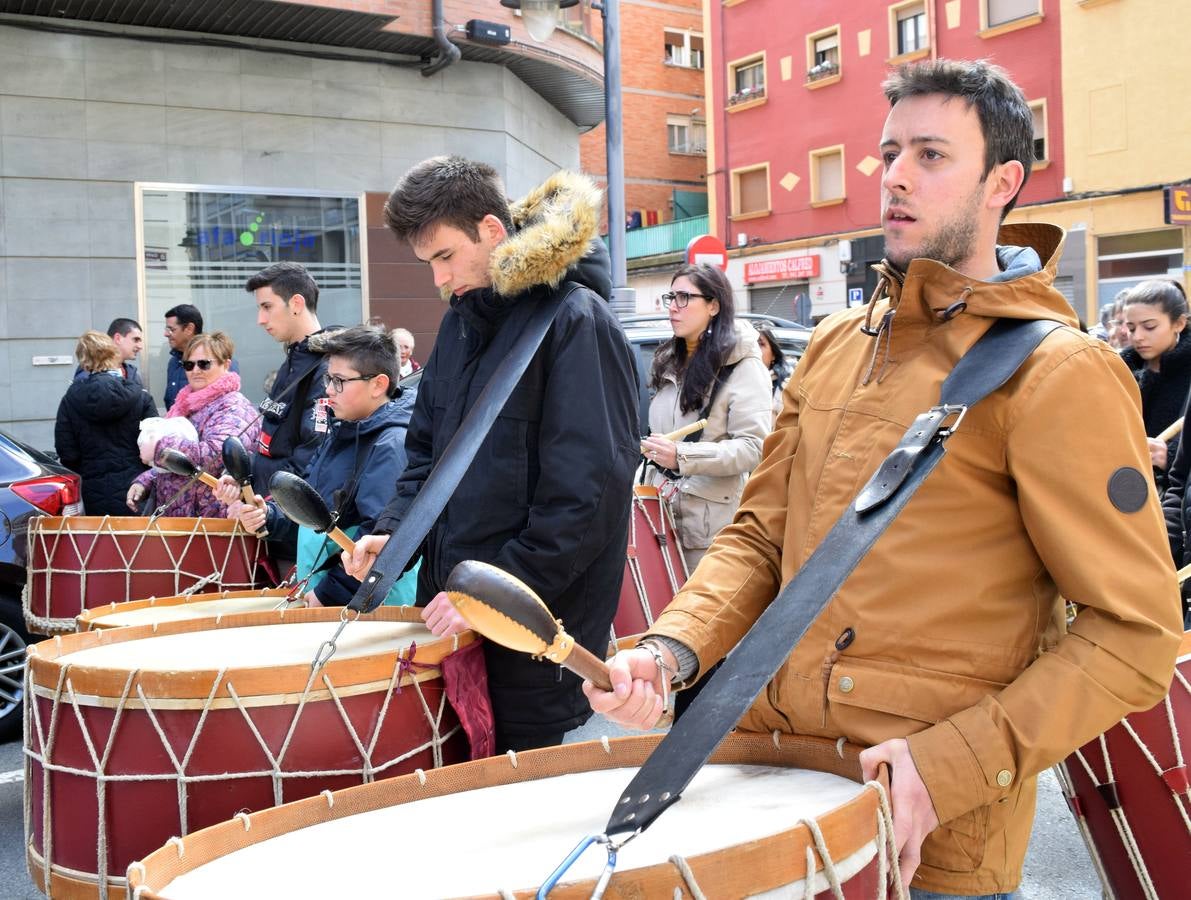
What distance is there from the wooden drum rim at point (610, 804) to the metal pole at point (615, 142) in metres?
8.42

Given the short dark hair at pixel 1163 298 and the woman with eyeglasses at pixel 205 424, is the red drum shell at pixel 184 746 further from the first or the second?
the short dark hair at pixel 1163 298

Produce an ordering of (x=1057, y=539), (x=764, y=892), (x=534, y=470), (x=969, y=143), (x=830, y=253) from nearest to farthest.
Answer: (x=764, y=892), (x=1057, y=539), (x=969, y=143), (x=534, y=470), (x=830, y=253)

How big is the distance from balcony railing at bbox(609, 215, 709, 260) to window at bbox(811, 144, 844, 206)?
467cm

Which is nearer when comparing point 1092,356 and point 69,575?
point 1092,356

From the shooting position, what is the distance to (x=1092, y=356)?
1.63m

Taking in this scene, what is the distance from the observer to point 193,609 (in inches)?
133

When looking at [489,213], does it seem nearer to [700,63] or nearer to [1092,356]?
[1092,356]

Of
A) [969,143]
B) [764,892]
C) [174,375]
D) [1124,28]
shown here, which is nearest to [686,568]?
[969,143]

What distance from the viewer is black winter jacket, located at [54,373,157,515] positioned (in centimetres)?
701

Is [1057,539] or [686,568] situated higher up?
[1057,539]

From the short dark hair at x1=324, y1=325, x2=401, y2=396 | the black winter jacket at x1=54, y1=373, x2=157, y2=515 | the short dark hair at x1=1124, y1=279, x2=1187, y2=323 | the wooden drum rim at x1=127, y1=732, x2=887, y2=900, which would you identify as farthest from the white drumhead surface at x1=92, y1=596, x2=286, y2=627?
the short dark hair at x1=1124, y1=279, x2=1187, y2=323

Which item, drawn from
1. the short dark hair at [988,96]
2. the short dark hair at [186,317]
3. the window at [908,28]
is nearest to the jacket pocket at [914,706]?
the short dark hair at [988,96]

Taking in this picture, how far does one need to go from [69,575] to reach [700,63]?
3579cm

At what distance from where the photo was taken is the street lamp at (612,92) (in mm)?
9820
